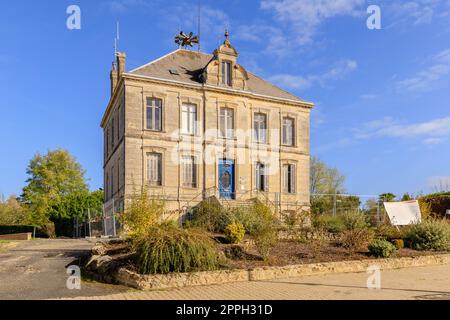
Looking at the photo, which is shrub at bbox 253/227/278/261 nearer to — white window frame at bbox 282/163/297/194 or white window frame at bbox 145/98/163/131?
white window frame at bbox 145/98/163/131

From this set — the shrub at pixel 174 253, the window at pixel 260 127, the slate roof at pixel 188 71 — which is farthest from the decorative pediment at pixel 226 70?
the shrub at pixel 174 253

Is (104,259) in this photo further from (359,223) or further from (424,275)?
(359,223)

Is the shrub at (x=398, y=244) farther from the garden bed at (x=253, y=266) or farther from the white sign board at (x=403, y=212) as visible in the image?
the white sign board at (x=403, y=212)

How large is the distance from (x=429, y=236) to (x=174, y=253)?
10947 millimetres

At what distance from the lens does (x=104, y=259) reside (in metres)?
12.6

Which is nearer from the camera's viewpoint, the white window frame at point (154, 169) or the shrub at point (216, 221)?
the shrub at point (216, 221)

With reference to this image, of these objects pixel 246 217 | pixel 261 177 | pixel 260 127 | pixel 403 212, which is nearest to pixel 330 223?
pixel 403 212

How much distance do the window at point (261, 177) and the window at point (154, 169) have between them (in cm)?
661

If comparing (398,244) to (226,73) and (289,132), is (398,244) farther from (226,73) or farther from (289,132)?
(226,73)

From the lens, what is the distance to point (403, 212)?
20109 mm

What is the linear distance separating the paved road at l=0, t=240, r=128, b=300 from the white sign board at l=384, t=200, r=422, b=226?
13.3m

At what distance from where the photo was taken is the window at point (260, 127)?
29.3 m

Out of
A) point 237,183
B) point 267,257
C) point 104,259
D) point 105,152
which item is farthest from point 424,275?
point 105,152

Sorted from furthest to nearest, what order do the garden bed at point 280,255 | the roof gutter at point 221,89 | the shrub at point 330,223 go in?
the roof gutter at point 221,89 < the shrub at point 330,223 < the garden bed at point 280,255
